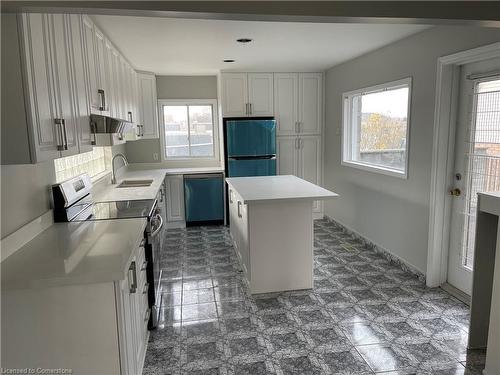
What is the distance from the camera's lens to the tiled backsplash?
2.86 metres

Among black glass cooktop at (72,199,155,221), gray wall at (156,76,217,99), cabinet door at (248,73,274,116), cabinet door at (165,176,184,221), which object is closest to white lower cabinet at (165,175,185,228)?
cabinet door at (165,176,184,221)

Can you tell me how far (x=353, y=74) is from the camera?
4699 mm

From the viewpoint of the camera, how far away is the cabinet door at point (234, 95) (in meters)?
5.41

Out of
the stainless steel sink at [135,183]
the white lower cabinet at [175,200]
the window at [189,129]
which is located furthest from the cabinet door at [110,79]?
the window at [189,129]

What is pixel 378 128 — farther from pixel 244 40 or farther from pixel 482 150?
pixel 244 40

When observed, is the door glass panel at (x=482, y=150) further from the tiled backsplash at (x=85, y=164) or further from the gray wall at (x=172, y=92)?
the gray wall at (x=172, y=92)

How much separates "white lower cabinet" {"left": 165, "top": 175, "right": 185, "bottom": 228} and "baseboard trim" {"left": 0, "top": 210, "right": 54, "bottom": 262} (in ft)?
9.97

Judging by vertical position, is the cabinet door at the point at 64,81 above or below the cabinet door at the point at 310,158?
above

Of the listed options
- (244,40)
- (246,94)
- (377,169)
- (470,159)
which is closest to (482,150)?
(470,159)

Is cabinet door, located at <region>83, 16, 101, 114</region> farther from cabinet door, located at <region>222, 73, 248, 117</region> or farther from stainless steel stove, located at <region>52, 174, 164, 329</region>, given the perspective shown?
cabinet door, located at <region>222, 73, 248, 117</region>

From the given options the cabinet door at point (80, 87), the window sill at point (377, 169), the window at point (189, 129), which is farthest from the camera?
the window at point (189, 129)

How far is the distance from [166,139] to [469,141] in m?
4.36

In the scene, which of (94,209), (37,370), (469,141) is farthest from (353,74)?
(37,370)

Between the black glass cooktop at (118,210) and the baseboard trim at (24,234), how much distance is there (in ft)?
0.70
